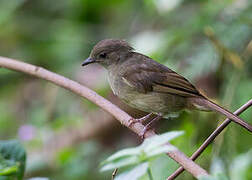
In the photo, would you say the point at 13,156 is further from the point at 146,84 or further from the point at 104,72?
the point at 104,72

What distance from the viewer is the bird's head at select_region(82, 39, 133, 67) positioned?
434 centimetres

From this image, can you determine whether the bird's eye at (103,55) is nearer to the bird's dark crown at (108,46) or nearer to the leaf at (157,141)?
the bird's dark crown at (108,46)

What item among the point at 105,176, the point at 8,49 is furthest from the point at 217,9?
the point at 8,49

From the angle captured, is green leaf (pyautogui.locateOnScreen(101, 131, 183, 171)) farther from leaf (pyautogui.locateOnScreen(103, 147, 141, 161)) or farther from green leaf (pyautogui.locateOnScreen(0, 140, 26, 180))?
green leaf (pyautogui.locateOnScreen(0, 140, 26, 180))

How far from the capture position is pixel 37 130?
5.49 m

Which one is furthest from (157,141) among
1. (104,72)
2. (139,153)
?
(104,72)

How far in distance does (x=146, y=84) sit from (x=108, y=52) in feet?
1.82

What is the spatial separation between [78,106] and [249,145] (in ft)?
9.94

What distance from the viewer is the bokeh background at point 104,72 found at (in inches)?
181

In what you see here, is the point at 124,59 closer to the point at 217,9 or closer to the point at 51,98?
the point at 217,9

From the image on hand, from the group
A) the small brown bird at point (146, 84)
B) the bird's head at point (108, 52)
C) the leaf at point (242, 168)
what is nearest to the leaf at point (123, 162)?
the leaf at point (242, 168)

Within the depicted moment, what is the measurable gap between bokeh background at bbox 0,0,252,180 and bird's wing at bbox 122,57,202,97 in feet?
1.10

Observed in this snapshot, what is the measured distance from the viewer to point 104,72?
6.57 m

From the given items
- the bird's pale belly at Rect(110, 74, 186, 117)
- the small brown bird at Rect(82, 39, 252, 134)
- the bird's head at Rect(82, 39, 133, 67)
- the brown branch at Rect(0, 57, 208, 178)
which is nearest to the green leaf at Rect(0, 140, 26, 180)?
the brown branch at Rect(0, 57, 208, 178)
